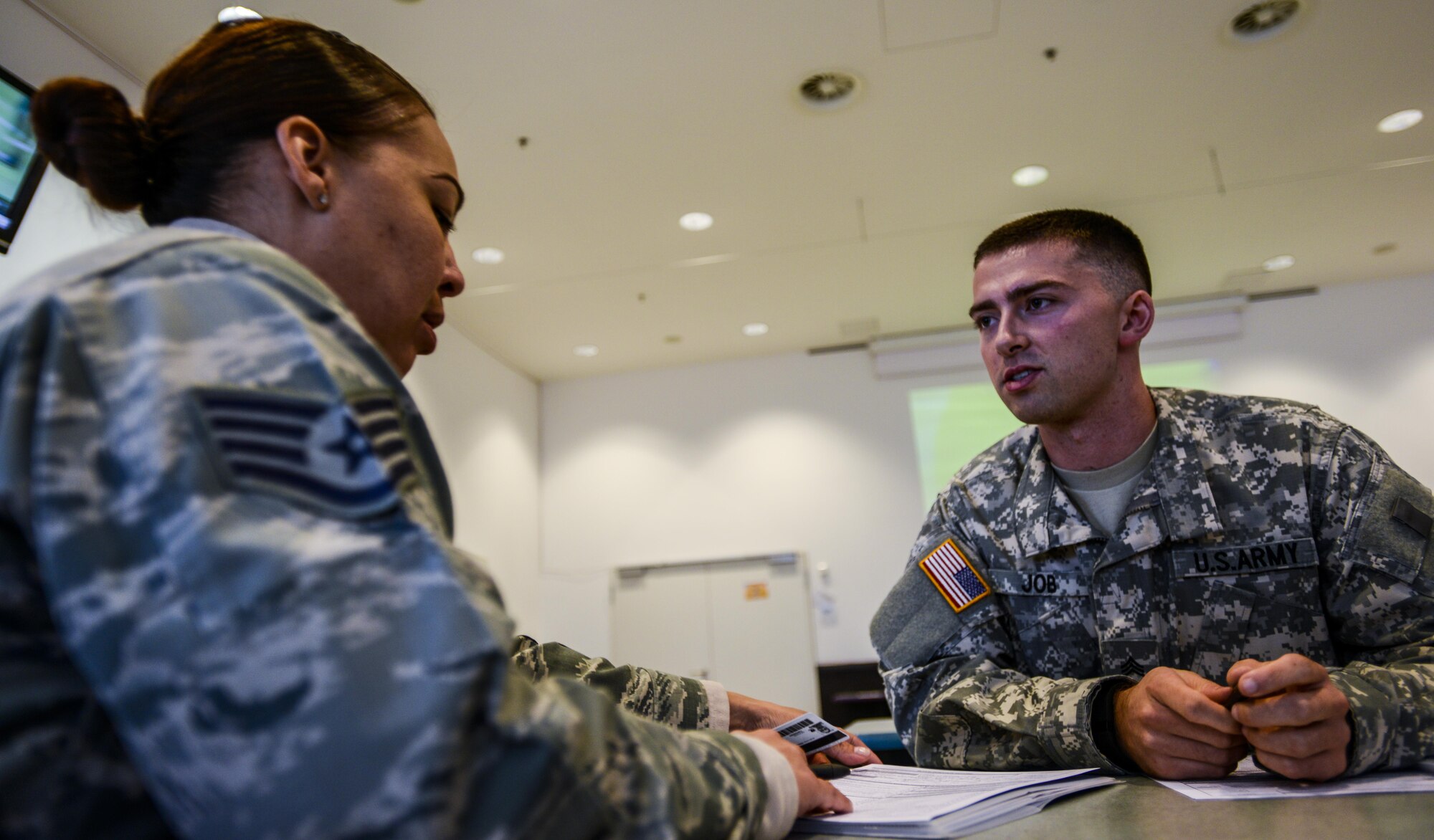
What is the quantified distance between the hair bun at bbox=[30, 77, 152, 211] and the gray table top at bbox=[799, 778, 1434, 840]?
2.98ft

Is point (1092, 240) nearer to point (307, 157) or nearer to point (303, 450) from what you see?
point (307, 157)

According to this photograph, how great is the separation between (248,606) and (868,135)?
395 cm

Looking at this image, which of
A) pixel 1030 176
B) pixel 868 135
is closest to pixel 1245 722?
pixel 868 135

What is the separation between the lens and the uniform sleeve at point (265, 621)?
1.38 ft

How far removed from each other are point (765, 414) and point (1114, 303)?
17.8 feet

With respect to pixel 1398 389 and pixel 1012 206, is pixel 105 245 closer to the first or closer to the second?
pixel 1012 206

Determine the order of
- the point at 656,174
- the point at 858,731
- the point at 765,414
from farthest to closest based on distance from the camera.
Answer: the point at 765,414
the point at 656,174
the point at 858,731

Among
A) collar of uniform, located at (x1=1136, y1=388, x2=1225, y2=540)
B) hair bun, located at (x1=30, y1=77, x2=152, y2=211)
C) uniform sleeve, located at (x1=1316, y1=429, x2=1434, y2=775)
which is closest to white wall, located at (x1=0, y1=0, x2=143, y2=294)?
hair bun, located at (x1=30, y1=77, x2=152, y2=211)

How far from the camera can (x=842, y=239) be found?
5.02 metres

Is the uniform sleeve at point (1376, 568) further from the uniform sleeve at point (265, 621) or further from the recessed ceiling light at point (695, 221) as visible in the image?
the recessed ceiling light at point (695, 221)

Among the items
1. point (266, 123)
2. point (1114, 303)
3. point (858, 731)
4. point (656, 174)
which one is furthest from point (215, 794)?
point (656, 174)

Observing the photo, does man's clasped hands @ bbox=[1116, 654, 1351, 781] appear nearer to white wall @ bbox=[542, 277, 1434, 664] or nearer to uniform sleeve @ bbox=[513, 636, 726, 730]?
uniform sleeve @ bbox=[513, 636, 726, 730]

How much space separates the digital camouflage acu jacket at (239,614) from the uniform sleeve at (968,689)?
2.53 ft

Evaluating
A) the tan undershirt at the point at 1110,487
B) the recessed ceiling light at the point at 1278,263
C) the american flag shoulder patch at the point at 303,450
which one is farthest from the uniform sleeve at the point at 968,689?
the recessed ceiling light at the point at 1278,263
